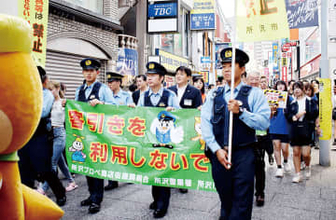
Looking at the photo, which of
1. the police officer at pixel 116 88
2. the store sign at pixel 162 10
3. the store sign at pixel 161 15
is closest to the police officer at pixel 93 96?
the police officer at pixel 116 88

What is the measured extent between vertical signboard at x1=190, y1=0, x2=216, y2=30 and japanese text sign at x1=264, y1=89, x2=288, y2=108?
1430cm

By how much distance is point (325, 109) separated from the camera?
298 inches

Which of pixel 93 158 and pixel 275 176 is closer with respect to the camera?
pixel 93 158

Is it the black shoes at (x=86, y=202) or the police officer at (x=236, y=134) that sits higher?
the police officer at (x=236, y=134)

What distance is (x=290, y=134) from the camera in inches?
250

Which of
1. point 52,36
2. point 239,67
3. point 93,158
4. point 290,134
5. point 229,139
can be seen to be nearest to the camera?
point 229,139

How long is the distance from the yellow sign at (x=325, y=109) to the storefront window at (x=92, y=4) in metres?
8.36

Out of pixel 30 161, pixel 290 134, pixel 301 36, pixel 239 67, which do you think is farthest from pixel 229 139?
pixel 301 36

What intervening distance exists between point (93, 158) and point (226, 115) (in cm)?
261

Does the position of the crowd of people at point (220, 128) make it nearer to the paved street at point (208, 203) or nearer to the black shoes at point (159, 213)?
the black shoes at point (159, 213)

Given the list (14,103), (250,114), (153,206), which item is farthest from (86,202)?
(14,103)

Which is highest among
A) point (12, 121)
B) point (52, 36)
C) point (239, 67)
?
point (52, 36)

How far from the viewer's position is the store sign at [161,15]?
45.0 feet

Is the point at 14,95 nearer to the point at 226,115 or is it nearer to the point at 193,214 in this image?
the point at 226,115
